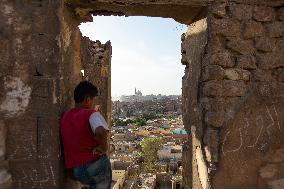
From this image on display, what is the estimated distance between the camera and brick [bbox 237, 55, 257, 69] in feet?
11.9

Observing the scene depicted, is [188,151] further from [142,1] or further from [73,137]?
[142,1]

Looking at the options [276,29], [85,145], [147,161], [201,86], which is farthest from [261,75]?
[147,161]

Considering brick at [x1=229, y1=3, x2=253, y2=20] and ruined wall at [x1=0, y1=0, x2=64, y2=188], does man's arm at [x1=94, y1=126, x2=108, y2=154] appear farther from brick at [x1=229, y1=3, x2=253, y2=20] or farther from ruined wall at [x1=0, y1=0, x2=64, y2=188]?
brick at [x1=229, y1=3, x2=253, y2=20]

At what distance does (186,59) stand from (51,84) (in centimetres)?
166

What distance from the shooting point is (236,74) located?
362 cm

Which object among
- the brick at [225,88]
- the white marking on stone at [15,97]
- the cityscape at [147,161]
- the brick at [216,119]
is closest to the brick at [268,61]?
the brick at [225,88]

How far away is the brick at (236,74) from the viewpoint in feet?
11.8

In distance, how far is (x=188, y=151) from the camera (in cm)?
419

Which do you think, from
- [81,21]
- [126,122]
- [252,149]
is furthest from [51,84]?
[126,122]

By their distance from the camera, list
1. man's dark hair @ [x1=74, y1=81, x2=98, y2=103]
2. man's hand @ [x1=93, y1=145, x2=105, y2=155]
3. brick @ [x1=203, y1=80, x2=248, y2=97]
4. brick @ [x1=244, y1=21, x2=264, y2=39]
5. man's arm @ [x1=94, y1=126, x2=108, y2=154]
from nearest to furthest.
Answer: man's arm @ [x1=94, y1=126, x2=108, y2=154], man's hand @ [x1=93, y1=145, x2=105, y2=155], man's dark hair @ [x1=74, y1=81, x2=98, y2=103], brick @ [x1=203, y1=80, x2=248, y2=97], brick @ [x1=244, y1=21, x2=264, y2=39]

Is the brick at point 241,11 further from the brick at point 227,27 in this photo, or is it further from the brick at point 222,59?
the brick at point 222,59

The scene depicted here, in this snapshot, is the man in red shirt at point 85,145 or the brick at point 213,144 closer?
the man in red shirt at point 85,145

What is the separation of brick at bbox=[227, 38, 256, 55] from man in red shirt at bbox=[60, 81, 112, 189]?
1.39 metres

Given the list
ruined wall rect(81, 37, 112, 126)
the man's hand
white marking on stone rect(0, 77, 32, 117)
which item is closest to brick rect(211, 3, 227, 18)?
the man's hand
